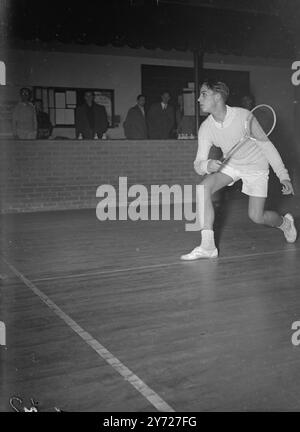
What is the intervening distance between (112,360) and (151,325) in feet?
2.21

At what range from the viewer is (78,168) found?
10766mm

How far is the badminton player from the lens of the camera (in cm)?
561

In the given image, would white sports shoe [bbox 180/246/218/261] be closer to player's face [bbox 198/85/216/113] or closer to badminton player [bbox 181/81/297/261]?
badminton player [bbox 181/81/297/261]

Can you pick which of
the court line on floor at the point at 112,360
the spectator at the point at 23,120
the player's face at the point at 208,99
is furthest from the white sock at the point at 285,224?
the spectator at the point at 23,120

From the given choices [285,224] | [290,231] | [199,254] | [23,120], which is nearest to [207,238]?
[199,254]

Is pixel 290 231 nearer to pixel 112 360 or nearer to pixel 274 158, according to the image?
pixel 274 158

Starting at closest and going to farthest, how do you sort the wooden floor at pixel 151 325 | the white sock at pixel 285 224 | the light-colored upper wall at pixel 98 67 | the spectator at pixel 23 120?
the wooden floor at pixel 151 325, the white sock at pixel 285 224, the spectator at pixel 23 120, the light-colored upper wall at pixel 98 67

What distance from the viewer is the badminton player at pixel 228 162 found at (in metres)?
5.61

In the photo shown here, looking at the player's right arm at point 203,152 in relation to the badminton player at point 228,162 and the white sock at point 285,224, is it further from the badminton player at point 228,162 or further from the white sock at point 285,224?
the white sock at point 285,224

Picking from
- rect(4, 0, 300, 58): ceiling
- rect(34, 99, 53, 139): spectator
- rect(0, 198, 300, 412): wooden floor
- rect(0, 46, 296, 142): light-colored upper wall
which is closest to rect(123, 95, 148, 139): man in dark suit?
rect(4, 0, 300, 58): ceiling
